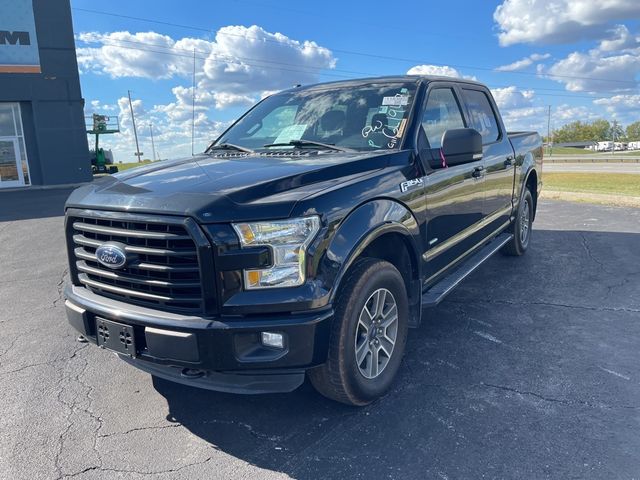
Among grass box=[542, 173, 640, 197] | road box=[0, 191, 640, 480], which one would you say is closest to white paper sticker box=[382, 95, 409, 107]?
road box=[0, 191, 640, 480]

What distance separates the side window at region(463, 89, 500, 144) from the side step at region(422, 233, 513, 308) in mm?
1114

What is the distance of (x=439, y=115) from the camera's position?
→ 4160mm

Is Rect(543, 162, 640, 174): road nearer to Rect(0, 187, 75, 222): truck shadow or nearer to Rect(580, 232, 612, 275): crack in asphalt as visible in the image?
Rect(580, 232, 612, 275): crack in asphalt

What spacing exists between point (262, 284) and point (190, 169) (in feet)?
3.85

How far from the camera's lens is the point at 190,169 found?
3303 mm

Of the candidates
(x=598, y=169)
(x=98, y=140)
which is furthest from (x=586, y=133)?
(x=98, y=140)

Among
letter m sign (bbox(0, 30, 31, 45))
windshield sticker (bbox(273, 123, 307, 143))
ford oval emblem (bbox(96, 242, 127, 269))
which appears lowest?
ford oval emblem (bbox(96, 242, 127, 269))

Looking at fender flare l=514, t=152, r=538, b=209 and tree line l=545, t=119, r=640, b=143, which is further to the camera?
tree line l=545, t=119, r=640, b=143

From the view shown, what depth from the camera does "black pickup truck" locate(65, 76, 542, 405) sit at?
99.0 inches

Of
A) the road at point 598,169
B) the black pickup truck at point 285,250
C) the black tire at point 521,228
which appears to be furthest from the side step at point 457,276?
the road at point 598,169

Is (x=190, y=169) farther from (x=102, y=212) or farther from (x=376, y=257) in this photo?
(x=376, y=257)

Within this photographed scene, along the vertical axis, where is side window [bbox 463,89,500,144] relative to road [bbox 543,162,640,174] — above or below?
above

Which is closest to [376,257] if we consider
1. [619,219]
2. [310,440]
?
[310,440]

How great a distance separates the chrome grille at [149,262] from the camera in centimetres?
255
